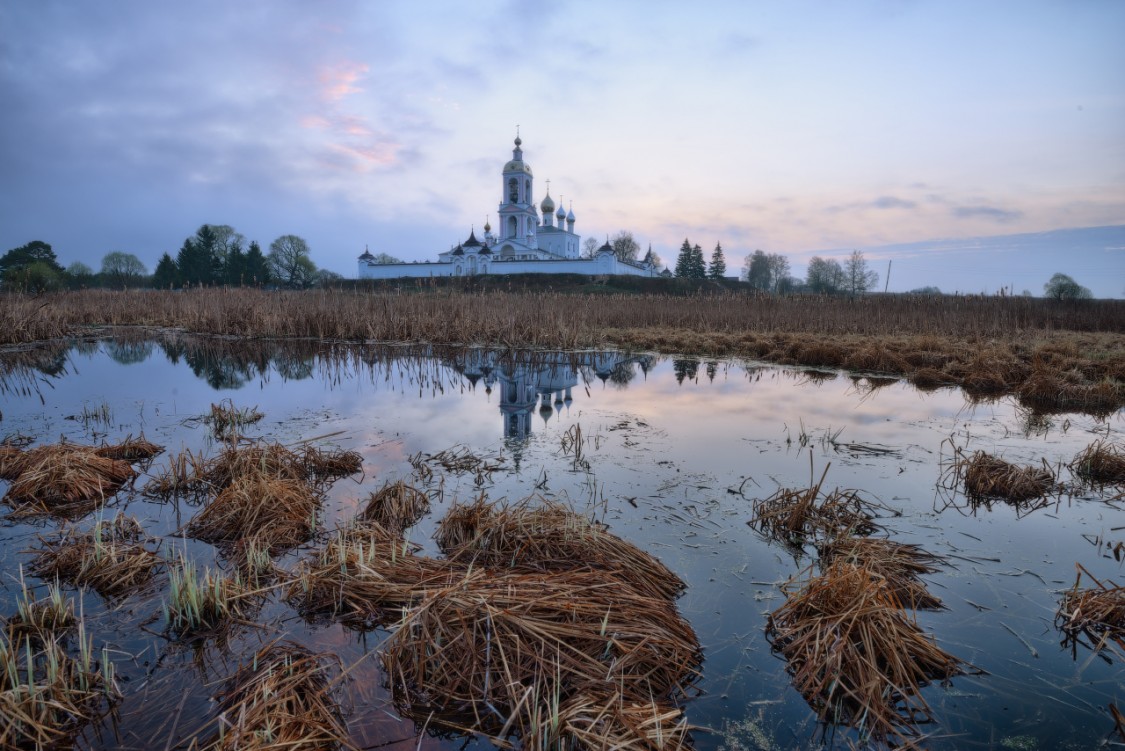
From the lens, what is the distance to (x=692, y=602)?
304 centimetres

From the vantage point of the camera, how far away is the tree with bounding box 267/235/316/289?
70250 millimetres

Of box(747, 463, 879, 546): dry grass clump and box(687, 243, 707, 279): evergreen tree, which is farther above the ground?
box(687, 243, 707, 279): evergreen tree

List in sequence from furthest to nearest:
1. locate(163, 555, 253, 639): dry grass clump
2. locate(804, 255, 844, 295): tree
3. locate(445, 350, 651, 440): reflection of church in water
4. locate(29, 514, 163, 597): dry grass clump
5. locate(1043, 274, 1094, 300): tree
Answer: locate(804, 255, 844, 295): tree
locate(1043, 274, 1094, 300): tree
locate(445, 350, 651, 440): reflection of church in water
locate(29, 514, 163, 597): dry grass clump
locate(163, 555, 253, 639): dry grass clump

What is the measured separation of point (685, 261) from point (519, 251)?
2046cm

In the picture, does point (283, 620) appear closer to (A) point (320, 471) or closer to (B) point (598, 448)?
(A) point (320, 471)

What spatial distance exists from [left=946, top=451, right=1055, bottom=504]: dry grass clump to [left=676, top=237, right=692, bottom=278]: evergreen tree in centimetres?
6639

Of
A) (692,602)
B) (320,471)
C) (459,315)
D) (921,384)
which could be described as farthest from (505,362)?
(692,602)

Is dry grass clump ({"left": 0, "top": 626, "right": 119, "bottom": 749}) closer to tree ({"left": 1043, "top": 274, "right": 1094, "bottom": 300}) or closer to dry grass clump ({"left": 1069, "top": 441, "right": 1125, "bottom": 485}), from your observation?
dry grass clump ({"left": 1069, "top": 441, "right": 1125, "bottom": 485})

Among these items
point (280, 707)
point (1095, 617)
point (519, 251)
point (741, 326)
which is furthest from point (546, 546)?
point (519, 251)

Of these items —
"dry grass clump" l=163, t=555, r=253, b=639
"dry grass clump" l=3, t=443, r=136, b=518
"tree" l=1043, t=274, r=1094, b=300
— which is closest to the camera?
"dry grass clump" l=163, t=555, r=253, b=639

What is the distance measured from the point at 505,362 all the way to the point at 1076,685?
1017 centimetres

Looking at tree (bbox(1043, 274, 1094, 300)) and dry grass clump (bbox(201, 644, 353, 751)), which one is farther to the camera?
tree (bbox(1043, 274, 1094, 300))

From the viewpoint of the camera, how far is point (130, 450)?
17.5 ft

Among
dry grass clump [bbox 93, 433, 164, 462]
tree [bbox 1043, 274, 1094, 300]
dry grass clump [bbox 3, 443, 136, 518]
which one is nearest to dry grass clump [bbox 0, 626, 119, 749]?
dry grass clump [bbox 3, 443, 136, 518]
